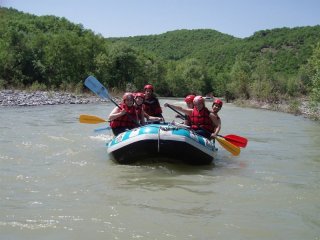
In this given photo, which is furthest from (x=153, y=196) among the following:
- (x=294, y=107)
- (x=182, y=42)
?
(x=182, y=42)

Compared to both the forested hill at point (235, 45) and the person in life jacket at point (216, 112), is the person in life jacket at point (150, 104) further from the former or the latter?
the forested hill at point (235, 45)

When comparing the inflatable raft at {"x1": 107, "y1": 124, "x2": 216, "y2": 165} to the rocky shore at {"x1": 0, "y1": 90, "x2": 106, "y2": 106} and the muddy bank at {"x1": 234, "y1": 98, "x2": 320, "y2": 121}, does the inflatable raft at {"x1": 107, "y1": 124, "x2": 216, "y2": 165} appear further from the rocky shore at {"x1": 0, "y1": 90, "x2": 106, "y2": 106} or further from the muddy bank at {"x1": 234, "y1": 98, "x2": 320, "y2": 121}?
the rocky shore at {"x1": 0, "y1": 90, "x2": 106, "y2": 106}

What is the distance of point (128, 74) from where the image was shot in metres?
40.2

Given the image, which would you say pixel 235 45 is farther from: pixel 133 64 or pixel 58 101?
pixel 58 101

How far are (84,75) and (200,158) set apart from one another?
31.9 m

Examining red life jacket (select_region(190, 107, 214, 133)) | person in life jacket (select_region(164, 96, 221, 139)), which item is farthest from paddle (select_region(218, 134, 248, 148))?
red life jacket (select_region(190, 107, 214, 133))

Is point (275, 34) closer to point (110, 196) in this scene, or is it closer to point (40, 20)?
point (40, 20)

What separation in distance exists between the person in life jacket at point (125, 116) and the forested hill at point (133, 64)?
142 inches

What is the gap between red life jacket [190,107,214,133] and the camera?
269 inches

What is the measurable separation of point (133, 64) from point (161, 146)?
114ft

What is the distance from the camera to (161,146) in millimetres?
5871

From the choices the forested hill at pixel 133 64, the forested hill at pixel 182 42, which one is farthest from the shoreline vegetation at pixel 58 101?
the forested hill at pixel 182 42

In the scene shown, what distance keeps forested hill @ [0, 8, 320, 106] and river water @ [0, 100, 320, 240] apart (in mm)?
2359

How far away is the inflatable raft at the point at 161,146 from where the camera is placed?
5863 mm
